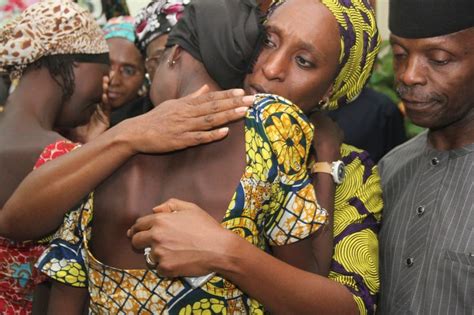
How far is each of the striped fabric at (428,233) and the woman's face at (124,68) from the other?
2.40 meters

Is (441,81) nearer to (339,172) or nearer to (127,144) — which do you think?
(339,172)

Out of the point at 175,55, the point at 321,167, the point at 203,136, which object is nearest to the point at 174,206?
the point at 203,136

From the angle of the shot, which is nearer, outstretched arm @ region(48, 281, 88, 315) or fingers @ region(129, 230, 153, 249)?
fingers @ region(129, 230, 153, 249)

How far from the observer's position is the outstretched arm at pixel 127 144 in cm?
175

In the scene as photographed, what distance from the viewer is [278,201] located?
183 cm

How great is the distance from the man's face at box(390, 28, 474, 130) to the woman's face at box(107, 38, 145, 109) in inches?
102

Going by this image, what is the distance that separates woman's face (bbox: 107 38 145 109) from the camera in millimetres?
4539

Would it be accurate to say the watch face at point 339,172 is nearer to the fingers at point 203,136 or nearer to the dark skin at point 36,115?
the fingers at point 203,136

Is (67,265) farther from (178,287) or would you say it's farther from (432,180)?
(432,180)

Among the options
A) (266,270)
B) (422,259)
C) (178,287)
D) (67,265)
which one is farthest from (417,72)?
(67,265)

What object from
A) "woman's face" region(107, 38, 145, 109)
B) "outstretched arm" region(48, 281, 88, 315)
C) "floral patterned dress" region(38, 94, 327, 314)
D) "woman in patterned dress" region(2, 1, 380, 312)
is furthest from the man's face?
"woman's face" region(107, 38, 145, 109)

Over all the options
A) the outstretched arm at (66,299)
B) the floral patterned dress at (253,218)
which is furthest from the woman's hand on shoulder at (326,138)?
the outstretched arm at (66,299)

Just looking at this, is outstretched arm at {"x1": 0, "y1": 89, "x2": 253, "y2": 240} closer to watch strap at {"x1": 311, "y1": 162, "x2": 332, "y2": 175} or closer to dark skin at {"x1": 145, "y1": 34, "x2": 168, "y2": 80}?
watch strap at {"x1": 311, "y1": 162, "x2": 332, "y2": 175}

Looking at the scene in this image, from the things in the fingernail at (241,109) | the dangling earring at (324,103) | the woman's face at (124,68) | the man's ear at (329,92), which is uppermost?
the fingernail at (241,109)
